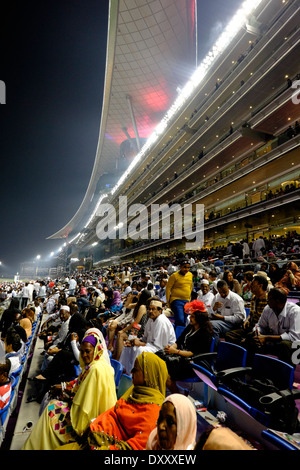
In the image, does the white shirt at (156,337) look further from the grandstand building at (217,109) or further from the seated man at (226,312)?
the grandstand building at (217,109)

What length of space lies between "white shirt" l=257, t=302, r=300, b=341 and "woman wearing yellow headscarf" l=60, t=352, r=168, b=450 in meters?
1.73

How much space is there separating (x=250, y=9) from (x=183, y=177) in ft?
46.1

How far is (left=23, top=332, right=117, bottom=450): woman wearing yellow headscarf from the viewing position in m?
2.18

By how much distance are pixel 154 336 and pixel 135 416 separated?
5.46 ft

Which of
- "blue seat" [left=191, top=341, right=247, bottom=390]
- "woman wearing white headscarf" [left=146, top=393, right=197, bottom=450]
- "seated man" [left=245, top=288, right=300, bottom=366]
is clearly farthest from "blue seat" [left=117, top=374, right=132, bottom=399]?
"seated man" [left=245, top=288, right=300, bottom=366]

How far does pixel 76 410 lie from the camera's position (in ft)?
7.39

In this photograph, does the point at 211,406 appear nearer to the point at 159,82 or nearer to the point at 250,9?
the point at 250,9

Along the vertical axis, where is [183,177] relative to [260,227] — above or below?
above

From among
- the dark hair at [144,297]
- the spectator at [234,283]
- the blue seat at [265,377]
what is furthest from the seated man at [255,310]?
the spectator at [234,283]

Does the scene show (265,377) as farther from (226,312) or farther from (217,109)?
(217,109)

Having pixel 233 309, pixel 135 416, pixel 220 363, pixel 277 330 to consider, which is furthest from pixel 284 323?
pixel 135 416

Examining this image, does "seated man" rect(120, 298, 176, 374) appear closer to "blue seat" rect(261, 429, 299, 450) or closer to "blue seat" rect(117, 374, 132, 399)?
"blue seat" rect(117, 374, 132, 399)

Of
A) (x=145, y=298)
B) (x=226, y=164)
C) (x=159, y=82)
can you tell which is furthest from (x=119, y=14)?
(x=145, y=298)

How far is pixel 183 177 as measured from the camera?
27656 mm
